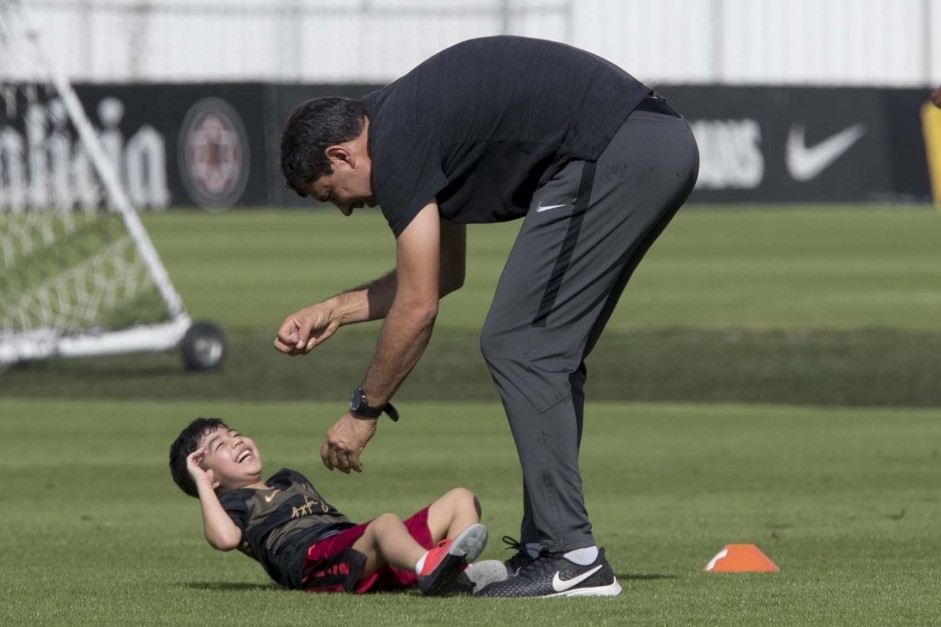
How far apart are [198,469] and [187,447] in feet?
0.42

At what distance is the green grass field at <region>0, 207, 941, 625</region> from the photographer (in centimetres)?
570

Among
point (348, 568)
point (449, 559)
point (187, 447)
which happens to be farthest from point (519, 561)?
point (187, 447)

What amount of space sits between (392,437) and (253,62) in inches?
1408

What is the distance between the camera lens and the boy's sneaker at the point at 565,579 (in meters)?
5.68

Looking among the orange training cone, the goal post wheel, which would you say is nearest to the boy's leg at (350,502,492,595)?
the orange training cone

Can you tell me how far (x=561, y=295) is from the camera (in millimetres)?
5684

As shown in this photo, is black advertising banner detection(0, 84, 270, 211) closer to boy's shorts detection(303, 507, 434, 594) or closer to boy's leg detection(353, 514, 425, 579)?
boy's shorts detection(303, 507, 434, 594)

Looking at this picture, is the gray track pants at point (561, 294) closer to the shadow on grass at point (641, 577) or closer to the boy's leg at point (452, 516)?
the boy's leg at point (452, 516)

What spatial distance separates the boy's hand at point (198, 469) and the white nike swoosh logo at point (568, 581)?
1301 millimetres

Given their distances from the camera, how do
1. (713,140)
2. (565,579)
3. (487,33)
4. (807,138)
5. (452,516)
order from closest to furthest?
1. (565,579)
2. (452,516)
3. (807,138)
4. (713,140)
5. (487,33)

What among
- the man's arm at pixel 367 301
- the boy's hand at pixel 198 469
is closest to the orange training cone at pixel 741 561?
the man's arm at pixel 367 301

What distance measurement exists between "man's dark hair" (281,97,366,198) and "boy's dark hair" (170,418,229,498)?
4.36ft

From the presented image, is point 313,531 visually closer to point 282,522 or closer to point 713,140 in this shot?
point 282,522

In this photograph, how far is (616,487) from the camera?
9266mm
